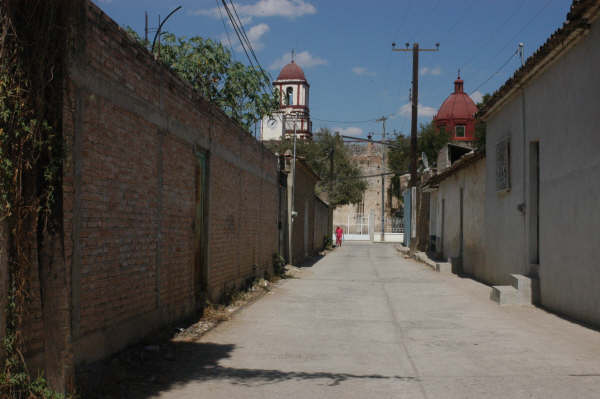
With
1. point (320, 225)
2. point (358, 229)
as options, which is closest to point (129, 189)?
point (320, 225)

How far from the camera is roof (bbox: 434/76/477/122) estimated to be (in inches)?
2031

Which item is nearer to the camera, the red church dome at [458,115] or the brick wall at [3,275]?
the brick wall at [3,275]

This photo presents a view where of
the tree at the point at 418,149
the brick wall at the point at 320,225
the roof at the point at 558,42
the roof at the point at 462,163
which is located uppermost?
the tree at the point at 418,149

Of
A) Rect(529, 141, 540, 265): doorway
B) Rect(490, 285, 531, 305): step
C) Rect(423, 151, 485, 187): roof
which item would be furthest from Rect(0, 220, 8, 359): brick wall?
Rect(423, 151, 485, 187): roof

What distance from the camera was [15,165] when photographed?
4.07 m

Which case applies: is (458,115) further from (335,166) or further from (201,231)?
(201,231)

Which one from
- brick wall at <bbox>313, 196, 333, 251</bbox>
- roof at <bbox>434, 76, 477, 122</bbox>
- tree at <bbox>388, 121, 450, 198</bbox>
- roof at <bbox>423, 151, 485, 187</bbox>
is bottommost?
brick wall at <bbox>313, 196, 333, 251</bbox>

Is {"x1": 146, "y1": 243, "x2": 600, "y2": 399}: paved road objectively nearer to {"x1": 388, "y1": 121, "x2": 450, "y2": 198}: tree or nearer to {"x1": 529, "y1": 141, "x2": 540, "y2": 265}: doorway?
{"x1": 529, "y1": 141, "x2": 540, "y2": 265}: doorway

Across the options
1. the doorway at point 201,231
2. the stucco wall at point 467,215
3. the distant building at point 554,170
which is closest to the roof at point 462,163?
the stucco wall at point 467,215

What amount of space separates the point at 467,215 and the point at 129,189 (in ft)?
48.5

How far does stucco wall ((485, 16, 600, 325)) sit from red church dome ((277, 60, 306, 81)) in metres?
50.8

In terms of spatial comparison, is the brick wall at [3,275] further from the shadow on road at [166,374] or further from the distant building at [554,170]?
the distant building at [554,170]

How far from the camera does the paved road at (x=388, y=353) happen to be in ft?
18.0

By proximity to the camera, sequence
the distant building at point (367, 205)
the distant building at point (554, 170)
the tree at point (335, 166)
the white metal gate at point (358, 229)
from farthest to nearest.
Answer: the tree at point (335, 166)
the distant building at point (367, 205)
the white metal gate at point (358, 229)
the distant building at point (554, 170)
